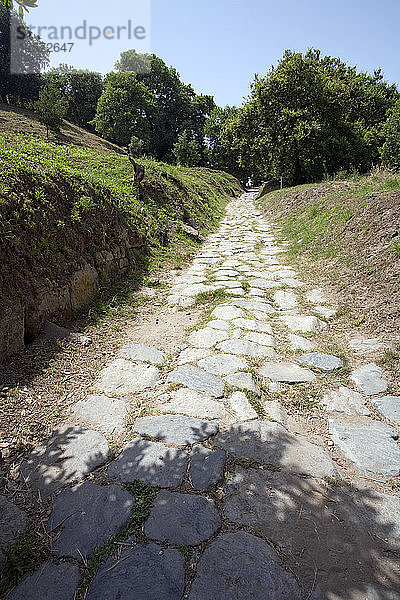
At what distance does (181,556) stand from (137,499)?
365 mm

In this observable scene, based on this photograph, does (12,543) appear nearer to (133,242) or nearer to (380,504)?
(380,504)

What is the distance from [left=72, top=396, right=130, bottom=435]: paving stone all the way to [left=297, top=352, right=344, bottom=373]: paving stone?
65.4 inches

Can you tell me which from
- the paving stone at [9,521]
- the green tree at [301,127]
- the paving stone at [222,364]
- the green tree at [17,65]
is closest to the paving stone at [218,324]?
the paving stone at [222,364]

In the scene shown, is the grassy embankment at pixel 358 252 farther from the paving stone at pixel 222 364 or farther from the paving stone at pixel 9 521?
the paving stone at pixel 9 521

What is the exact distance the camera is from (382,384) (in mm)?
2650

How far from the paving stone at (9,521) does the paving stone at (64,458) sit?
0.13m

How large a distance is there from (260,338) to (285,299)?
4.37ft

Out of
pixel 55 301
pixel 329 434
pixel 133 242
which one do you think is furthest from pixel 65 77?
pixel 329 434

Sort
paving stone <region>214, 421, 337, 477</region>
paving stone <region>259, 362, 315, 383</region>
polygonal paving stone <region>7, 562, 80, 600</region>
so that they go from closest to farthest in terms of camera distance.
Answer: polygonal paving stone <region>7, 562, 80, 600</region> < paving stone <region>214, 421, 337, 477</region> < paving stone <region>259, 362, 315, 383</region>

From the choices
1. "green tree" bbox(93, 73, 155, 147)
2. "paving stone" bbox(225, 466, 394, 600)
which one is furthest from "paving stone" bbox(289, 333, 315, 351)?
"green tree" bbox(93, 73, 155, 147)

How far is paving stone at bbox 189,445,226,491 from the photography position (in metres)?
1.77

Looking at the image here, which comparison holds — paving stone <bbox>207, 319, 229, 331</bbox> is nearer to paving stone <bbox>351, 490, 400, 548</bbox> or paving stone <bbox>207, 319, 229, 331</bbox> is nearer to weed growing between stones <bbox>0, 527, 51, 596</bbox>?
paving stone <bbox>351, 490, 400, 548</bbox>

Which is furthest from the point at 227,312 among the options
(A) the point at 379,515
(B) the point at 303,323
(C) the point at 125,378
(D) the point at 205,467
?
(A) the point at 379,515

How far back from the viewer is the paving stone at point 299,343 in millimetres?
3299
